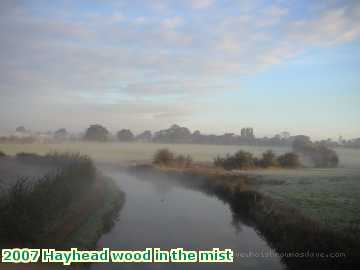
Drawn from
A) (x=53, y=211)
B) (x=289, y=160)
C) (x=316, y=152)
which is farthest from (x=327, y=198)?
(x=316, y=152)

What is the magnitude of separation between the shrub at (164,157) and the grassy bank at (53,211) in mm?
34234

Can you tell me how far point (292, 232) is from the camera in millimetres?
18391

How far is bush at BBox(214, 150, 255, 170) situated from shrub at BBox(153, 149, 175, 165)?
9.14 meters

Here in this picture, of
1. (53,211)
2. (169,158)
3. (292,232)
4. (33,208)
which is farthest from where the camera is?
(169,158)

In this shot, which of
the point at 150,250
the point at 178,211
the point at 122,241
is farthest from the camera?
the point at 178,211

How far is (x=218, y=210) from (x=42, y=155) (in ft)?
83.9

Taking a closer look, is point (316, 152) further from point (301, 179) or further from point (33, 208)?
point (33, 208)

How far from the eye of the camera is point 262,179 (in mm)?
41125

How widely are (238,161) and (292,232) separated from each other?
1674 inches

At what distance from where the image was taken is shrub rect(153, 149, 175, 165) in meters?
64.9

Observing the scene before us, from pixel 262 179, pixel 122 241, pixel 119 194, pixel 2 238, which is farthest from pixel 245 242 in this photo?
pixel 262 179

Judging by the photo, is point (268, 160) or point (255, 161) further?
point (255, 161)

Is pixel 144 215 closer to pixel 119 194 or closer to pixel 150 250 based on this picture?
pixel 119 194

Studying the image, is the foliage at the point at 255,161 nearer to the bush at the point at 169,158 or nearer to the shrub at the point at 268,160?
the shrub at the point at 268,160
